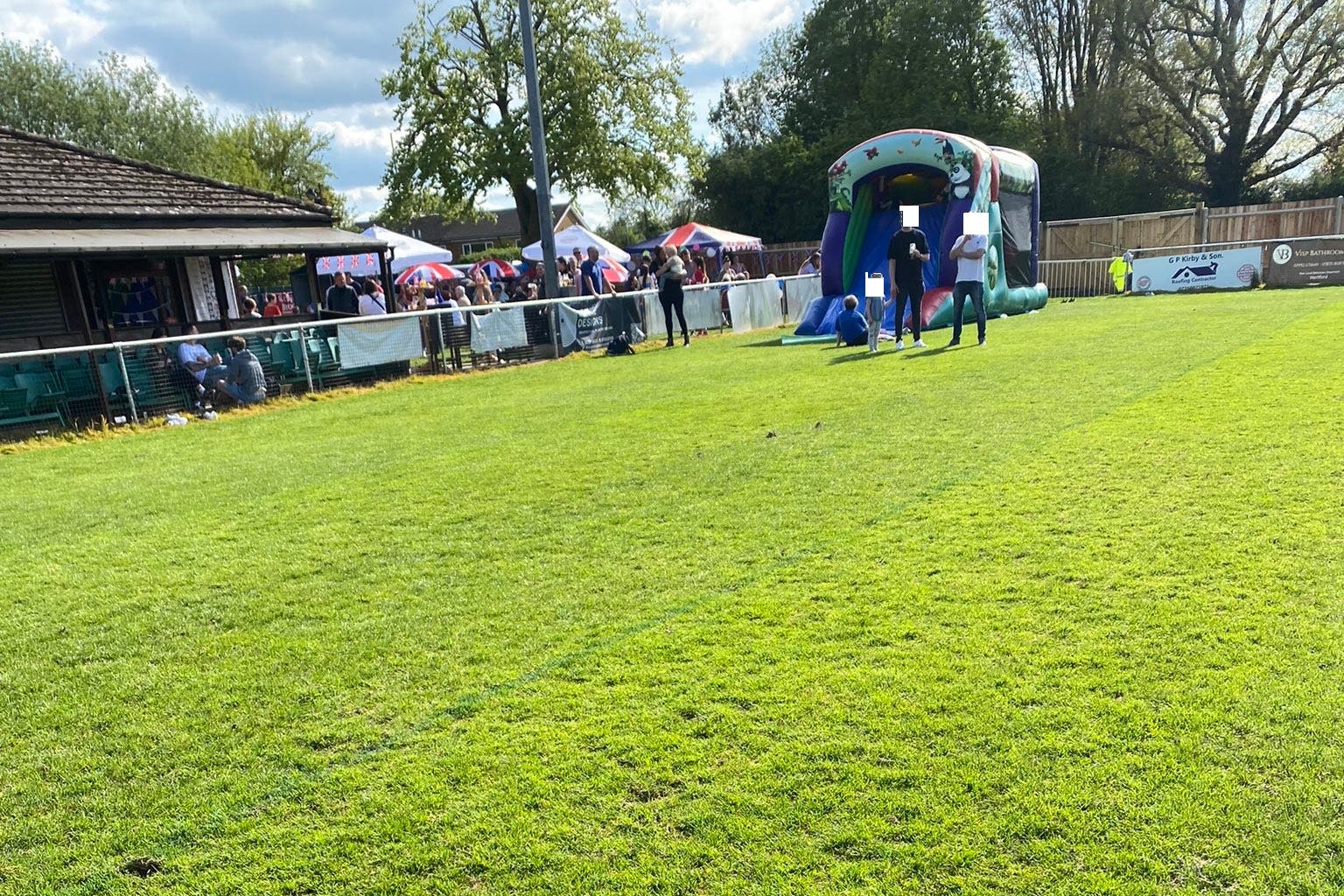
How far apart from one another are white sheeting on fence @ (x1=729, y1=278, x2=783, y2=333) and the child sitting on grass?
15.4ft

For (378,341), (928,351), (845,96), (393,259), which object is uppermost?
(845,96)

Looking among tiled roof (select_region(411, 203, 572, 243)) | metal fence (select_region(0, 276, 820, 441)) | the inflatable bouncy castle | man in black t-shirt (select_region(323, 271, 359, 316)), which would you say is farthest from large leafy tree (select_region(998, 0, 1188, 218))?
tiled roof (select_region(411, 203, 572, 243))

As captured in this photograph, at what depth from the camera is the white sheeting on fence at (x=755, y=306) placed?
1817 cm

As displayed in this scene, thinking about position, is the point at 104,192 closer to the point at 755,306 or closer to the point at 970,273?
the point at 755,306

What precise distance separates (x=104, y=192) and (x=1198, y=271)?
935 inches

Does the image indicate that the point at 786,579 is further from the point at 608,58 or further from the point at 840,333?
the point at 608,58

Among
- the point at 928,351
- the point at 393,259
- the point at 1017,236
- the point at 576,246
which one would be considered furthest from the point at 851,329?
the point at 393,259

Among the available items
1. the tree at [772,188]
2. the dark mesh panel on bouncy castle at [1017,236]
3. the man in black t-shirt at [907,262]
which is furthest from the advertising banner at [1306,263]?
the tree at [772,188]

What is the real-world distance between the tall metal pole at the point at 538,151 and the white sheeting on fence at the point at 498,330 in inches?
62.9

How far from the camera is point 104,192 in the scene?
46.8 ft

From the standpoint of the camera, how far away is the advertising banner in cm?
1833

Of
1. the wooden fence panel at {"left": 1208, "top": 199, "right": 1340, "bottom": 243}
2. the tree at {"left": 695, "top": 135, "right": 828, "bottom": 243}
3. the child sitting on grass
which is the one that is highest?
the tree at {"left": 695, "top": 135, "right": 828, "bottom": 243}

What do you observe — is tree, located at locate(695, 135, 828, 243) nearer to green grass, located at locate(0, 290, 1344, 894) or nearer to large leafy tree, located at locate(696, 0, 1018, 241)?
large leafy tree, located at locate(696, 0, 1018, 241)

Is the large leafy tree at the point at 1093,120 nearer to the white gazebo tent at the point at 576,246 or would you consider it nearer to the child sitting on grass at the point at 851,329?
the white gazebo tent at the point at 576,246
